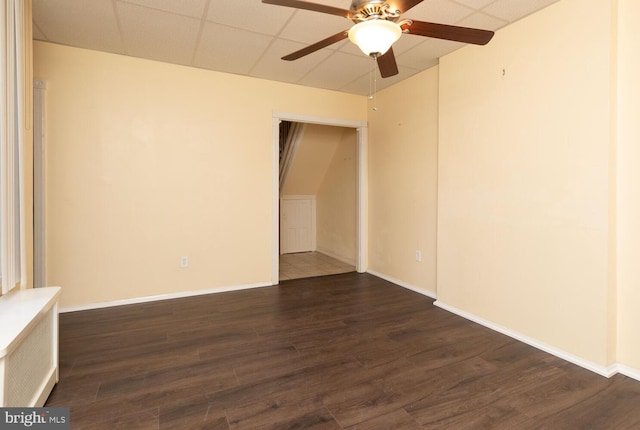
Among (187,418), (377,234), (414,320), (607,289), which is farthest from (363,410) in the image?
(377,234)

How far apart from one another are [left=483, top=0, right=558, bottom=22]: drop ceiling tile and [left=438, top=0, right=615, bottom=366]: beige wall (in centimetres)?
7

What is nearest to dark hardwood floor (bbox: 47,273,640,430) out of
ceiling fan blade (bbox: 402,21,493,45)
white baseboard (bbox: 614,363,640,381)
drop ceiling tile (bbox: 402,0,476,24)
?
white baseboard (bbox: 614,363,640,381)

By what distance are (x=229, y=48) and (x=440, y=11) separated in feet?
6.27

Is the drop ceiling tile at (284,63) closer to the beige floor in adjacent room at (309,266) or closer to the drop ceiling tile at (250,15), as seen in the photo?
the drop ceiling tile at (250,15)

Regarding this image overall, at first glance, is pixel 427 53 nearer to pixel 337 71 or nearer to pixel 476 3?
pixel 476 3

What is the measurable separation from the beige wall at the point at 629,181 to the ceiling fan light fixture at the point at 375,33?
162cm

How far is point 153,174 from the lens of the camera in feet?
→ 11.4

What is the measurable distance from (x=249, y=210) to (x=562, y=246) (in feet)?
10.2

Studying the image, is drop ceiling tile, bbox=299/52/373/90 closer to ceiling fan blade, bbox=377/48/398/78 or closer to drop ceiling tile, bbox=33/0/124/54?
ceiling fan blade, bbox=377/48/398/78

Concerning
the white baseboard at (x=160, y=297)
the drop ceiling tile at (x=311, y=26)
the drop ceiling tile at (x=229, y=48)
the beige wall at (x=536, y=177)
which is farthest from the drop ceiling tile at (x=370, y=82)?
the white baseboard at (x=160, y=297)

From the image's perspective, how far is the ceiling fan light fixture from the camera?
62.0 inches

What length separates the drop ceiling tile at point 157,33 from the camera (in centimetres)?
251

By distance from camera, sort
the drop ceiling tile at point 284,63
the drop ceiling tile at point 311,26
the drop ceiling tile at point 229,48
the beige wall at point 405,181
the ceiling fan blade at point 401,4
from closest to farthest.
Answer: the ceiling fan blade at point 401,4 < the drop ceiling tile at point 311,26 < the drop ceiling tile at point 229,48 < the drop ceiling tile at point 284,63 < the beige wall at point 405,181

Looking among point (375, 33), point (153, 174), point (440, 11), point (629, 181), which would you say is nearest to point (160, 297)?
point (153, 174)
